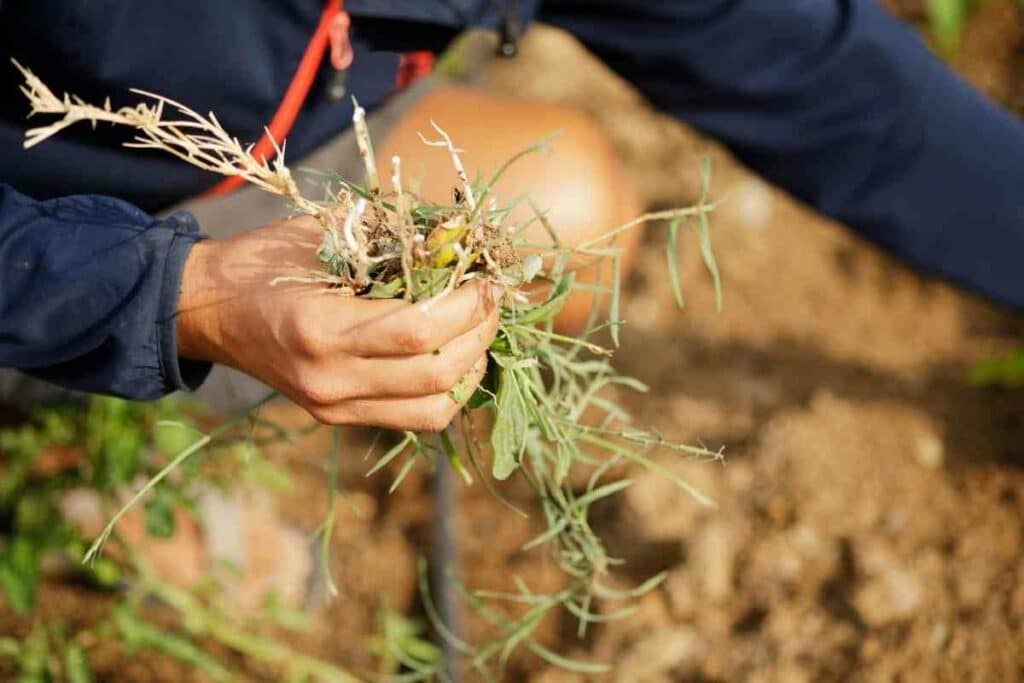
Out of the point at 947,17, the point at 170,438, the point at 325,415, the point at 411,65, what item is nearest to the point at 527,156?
the point at 411,65

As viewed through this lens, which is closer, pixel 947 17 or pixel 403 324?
pixel 403 324

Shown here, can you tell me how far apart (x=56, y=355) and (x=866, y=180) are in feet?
3.43

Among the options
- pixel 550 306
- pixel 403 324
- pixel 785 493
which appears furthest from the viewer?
pixel 785 493

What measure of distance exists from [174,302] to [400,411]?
7.2 inches

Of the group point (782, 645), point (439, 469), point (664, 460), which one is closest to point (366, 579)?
point (439, 469)

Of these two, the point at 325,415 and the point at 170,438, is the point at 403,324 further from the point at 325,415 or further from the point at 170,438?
the point at 170,438

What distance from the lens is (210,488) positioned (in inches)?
60.9

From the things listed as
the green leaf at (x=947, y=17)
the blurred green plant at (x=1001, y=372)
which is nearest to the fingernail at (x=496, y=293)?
the blurred green plant at (x=1001, y=372)

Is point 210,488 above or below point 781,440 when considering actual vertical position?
below

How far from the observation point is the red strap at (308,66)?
3.57 feet

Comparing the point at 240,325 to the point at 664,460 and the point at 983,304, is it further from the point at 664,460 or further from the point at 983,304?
the point at 983,304

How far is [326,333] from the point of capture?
65 cm

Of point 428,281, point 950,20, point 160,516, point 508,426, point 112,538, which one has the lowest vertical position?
point 112,538

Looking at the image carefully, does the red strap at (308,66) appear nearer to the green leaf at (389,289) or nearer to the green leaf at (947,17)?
the green leaf at (389,289)
